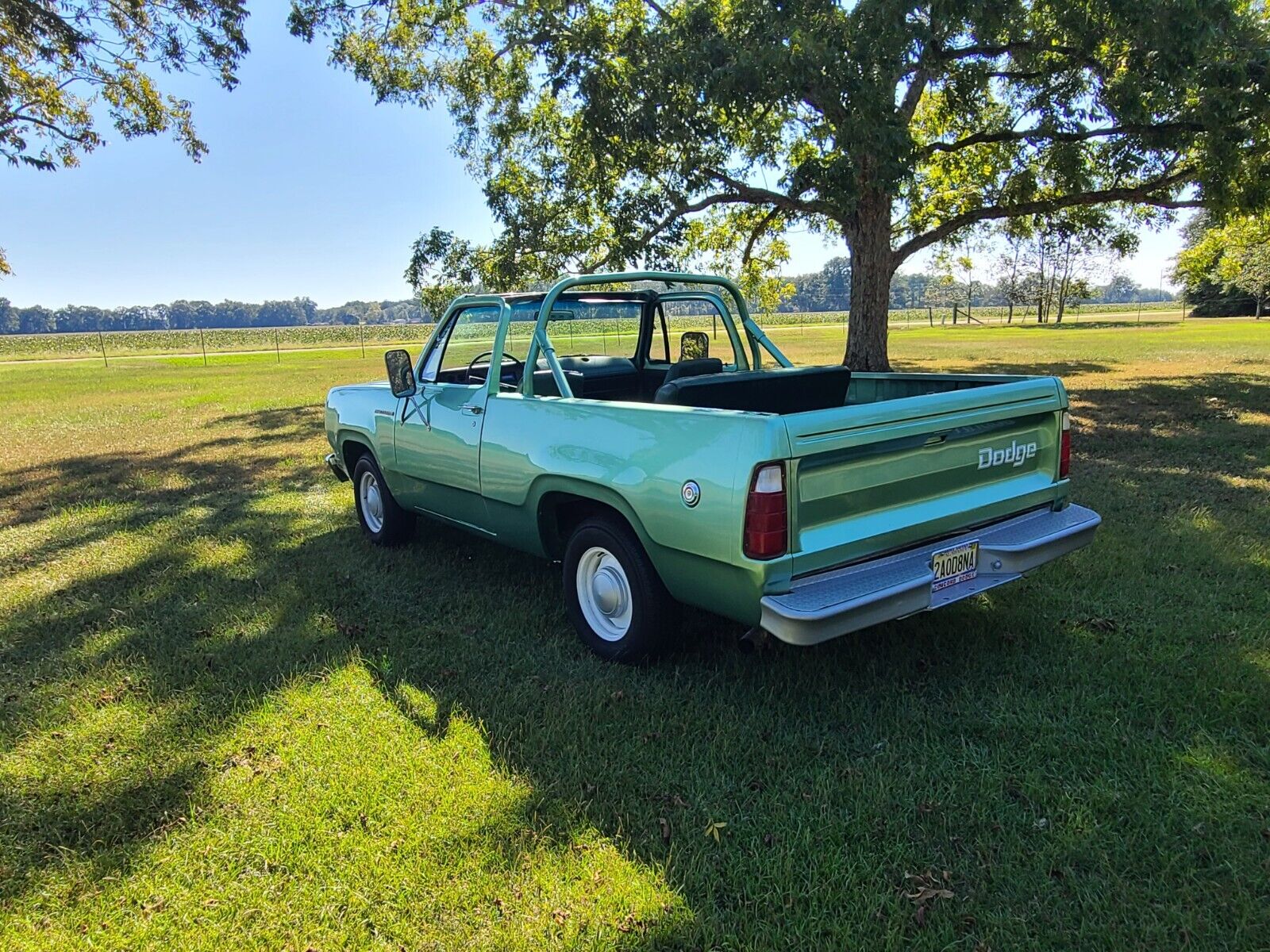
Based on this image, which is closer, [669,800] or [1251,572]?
[669,800]

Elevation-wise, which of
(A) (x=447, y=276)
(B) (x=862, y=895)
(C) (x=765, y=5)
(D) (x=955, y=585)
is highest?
(C) (x=765, y=5)

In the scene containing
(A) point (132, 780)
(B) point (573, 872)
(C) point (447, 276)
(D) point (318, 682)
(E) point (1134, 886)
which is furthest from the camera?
(C) point (447, 276)

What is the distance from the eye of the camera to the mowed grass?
7.61ft

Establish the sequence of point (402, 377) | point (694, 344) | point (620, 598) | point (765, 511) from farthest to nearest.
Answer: point (694, 344) < point (402, 377) < point (620, 598) < point (765, 511)

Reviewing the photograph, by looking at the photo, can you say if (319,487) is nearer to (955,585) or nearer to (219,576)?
(219,576)

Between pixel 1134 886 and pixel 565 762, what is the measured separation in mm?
1887

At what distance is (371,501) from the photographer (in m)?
6.05

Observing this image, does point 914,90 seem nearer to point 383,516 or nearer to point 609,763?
point 383,516

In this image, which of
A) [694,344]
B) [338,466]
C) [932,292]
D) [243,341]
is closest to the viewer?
[694,344]

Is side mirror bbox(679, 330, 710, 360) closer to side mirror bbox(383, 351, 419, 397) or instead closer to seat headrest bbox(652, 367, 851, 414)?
seat headrest bbox(652, 367, 851, 414)

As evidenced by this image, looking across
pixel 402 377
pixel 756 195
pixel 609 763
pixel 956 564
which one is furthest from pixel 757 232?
pixel 609 763

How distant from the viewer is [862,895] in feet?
7.66

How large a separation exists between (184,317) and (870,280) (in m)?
146

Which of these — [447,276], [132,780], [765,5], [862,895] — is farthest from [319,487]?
→ [447,276]
